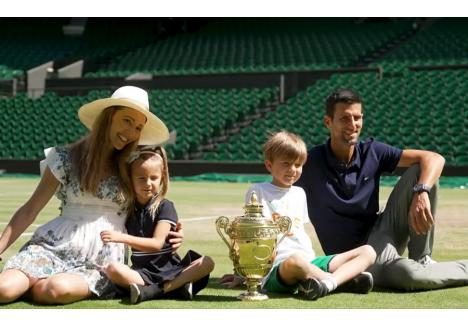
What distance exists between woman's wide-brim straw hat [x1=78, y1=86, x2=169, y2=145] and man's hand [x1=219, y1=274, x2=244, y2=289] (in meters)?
0.92

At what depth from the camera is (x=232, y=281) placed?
4711 mm

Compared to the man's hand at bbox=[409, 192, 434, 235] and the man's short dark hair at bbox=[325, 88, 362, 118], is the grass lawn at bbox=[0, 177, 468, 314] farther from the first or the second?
the man's short dark hair at bbox=[325, 88, 362, 118]

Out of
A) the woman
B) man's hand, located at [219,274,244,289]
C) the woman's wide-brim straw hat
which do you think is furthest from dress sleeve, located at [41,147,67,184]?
man's hand, located at [219,274,244,289]

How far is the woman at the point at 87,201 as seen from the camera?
13.9 feet

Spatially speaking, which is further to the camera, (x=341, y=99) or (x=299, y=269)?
(x=341, y=99)

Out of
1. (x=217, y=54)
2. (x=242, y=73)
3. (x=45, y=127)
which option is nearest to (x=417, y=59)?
(x=242, y=73)

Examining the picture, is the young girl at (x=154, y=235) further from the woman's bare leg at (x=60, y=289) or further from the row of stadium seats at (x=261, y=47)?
the row of stadium seats at (x=261, y=47)

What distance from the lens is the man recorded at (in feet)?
15.7

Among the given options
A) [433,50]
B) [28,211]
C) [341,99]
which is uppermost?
[433,50]

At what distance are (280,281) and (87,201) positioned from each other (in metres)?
1.18

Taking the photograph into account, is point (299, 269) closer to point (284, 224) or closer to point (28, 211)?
point (284, 224)

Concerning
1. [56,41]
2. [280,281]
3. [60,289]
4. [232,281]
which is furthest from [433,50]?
[60,289]

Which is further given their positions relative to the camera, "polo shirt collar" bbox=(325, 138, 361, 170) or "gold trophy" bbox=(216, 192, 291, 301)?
"polo shirt collar" bbox=(325, 138, 361, 170)

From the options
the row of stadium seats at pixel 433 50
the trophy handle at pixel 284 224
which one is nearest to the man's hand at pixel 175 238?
the trophy handle at pixel 284 224
